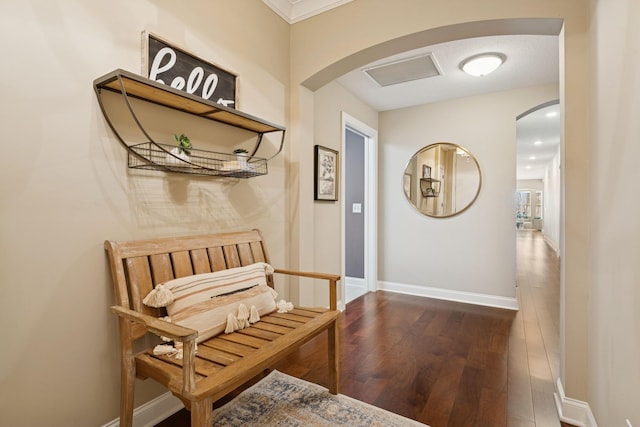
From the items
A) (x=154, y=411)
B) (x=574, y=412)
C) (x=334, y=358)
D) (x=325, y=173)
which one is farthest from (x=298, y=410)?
(x=325, y=173)

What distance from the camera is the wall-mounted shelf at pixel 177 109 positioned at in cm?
131

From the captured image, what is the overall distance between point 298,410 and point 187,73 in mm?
1968

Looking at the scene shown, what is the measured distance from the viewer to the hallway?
169 cm

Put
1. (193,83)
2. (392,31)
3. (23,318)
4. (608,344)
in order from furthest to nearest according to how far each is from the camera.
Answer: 1. (392,31)
2. (193,83)
3. (608,344)
4. (23,318)

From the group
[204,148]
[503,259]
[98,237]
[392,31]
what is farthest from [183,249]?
[503,259]

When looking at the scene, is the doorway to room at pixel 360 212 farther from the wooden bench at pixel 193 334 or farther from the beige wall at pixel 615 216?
the beige wall at pixel 615 216

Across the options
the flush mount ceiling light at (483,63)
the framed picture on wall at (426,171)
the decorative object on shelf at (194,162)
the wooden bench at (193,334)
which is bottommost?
the wooden bench at (193,334)

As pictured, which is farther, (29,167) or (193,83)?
(193,83)

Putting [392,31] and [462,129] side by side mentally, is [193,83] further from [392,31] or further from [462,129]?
[462,129]

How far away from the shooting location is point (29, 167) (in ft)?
3.83

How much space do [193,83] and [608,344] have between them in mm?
2370

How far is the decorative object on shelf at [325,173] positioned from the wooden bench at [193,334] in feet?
4.32

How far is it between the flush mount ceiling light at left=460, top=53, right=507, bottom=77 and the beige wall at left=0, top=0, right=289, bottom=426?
2342 mm

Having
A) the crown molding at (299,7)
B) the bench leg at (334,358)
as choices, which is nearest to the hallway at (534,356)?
the bench leg at (334,358)
